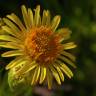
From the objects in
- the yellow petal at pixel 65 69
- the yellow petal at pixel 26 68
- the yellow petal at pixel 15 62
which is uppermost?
the yellow petal at pixel 15 62

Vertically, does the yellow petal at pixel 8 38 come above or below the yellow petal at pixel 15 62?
above

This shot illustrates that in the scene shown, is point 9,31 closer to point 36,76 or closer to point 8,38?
point 8,38

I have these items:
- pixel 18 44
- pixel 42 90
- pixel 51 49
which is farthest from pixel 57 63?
pixel 42 90

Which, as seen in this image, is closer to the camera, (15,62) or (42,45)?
(15,62)

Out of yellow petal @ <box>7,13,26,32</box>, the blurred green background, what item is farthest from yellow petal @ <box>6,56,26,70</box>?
the blurred green background

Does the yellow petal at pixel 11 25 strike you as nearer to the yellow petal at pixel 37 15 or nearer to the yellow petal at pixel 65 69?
the yellow petal at pixel 37 15

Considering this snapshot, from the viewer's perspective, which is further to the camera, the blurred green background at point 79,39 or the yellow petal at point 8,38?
the blurred green background at point 79,39

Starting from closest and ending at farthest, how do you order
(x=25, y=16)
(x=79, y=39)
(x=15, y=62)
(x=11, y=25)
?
(x=15, y=62)
(x=11, y=25)
(x=25, y=16)
(x=79, y=39)

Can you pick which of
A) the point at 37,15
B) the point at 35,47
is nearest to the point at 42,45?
the point at 35,47

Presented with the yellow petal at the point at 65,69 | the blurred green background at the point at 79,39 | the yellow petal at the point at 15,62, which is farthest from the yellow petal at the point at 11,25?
the blurred green background at the point at 79,39

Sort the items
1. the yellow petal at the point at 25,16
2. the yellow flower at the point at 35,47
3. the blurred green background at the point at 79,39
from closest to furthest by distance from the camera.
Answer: the yellow flower at the point at 35,47 < the yellow petal at the point at 25,16 < the blurred green background at the point at 79,39
